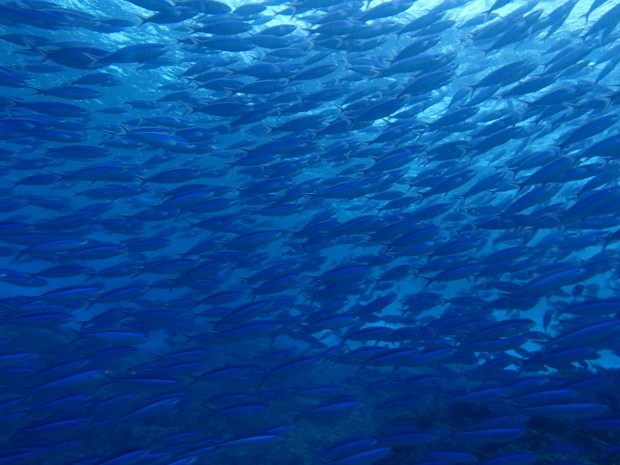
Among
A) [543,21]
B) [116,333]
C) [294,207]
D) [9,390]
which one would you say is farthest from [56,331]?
[543,21]

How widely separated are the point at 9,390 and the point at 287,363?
6715 mm

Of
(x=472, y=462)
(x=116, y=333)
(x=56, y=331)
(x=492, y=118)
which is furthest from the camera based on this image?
(x=56, y=331)

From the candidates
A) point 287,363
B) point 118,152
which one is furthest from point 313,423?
point 118,152

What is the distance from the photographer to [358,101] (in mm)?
8492

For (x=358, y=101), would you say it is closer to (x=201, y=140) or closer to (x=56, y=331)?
(x=201, y=140)

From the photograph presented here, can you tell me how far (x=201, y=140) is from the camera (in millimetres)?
8500

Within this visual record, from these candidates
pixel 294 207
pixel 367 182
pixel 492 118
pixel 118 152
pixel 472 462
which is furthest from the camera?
pixel 118 152

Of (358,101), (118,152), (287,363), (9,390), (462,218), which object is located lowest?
(287,363)

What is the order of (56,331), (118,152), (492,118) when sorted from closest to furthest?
(492,118), (56,331), (118,152)

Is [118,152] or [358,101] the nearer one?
[358,101]

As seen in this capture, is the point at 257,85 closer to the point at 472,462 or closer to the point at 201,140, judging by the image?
the point at 201,140

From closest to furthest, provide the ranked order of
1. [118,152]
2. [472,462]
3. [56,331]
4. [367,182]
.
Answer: [472,462], [367,182], [56,331], [118,152]

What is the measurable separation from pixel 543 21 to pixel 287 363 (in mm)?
6823

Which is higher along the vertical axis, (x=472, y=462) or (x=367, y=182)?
(x=367, y=182)
